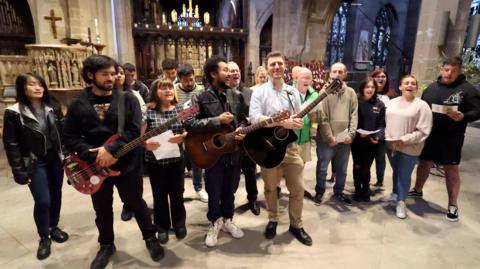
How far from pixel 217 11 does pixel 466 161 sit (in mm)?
11342

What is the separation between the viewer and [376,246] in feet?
8.68

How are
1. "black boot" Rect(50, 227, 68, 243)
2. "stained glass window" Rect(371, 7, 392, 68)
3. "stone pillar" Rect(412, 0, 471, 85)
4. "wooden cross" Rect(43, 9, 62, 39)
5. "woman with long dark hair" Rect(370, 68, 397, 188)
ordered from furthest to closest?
"stained glass window" Rect(371, 7, 392, 68)
"wooden cross" Rect(43, 9, 62, 39)
"stone pillar" Rect(412, 0, 471, 85)
"woman with long dark hair" Rect(370, 68, 397, 188)
"black boot" Rect(50, 227, 68, 243)

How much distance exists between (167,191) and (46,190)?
102 centimetres

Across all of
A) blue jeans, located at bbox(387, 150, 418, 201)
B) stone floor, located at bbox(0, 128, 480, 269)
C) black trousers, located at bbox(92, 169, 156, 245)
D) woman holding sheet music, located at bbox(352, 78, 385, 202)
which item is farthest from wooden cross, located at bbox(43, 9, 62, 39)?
blue jeans, located at bbox(387, 150, 418, 201)

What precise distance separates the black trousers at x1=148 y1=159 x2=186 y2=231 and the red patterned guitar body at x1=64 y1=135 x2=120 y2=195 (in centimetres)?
50

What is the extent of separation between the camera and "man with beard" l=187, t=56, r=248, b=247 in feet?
7.66

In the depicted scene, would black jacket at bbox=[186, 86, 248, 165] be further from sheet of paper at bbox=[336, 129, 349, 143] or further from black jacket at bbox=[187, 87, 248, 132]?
sheet of paper at bbox=[336, 129, 349, 143]

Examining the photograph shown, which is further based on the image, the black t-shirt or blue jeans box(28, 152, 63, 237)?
the black t-shirt

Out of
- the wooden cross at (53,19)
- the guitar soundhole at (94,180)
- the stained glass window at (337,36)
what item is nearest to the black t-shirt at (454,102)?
the guitar soundhole at (94,180)

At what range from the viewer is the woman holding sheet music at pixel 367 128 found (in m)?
3.29

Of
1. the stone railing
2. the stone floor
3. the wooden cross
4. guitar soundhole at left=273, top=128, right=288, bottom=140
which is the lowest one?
the stone floor

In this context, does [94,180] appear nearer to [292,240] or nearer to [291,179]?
[291,179]

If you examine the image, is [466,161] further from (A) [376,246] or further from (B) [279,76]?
(B) [279,76]

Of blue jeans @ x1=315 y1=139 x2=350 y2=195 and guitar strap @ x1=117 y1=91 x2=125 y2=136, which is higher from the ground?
guitar strap @ x1=117 y1=91 x2=125 y2=136
